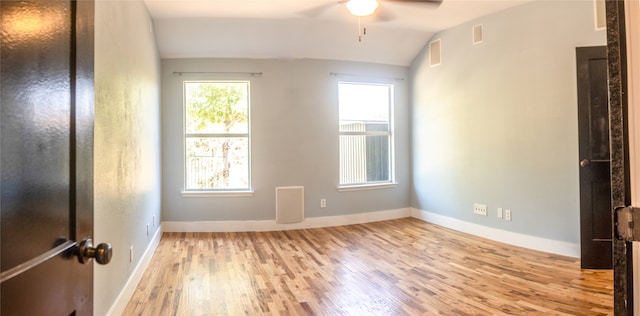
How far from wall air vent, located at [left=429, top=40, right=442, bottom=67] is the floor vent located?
2701 millimetres

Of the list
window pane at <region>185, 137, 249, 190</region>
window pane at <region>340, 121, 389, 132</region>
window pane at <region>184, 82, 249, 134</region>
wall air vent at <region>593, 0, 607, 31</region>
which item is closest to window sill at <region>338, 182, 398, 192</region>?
window pane at <region>340, 121, 389, 132</region>

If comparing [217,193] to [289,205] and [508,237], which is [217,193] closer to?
[289,205]

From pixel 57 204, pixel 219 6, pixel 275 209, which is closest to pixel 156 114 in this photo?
pixel 219 6

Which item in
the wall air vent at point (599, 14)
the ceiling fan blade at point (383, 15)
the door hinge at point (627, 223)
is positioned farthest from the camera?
the ceiling fan blade at point (383, 15)

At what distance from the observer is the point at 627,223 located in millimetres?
737

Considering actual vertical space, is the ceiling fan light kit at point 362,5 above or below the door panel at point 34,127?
above

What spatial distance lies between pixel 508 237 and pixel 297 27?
3.70 meters

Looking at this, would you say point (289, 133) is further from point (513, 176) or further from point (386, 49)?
point (513, 176)

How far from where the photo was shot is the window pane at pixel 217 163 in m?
4.56

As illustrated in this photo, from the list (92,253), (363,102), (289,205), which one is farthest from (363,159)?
(92,253)

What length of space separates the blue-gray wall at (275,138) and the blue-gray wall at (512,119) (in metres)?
1.39

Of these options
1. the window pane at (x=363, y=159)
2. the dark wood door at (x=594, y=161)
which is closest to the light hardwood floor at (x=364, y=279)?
the dark wood door at (x=594, y=161)

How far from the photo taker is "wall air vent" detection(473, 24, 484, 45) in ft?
13.2

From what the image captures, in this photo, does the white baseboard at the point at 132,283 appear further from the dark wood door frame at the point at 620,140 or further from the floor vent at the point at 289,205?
the dark wood door frame at the point at 620,140
